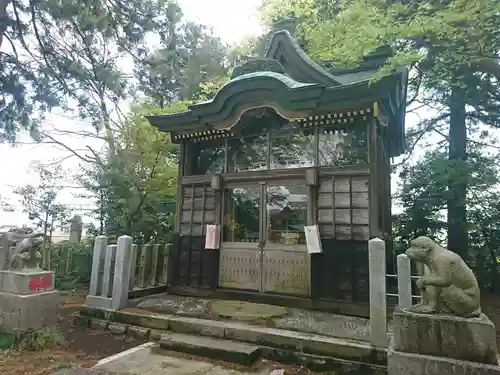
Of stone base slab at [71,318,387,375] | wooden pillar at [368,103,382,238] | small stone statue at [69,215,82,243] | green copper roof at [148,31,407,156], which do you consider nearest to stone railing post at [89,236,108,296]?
stone base slab at [71,318,387,375]

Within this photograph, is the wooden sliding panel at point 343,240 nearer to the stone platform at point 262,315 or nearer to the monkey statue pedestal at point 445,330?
the stone platform at point 262,315

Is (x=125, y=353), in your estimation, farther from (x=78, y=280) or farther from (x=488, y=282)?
(x=488, y=282)

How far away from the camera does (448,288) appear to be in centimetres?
319

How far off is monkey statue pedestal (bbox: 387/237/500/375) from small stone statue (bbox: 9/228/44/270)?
5.19 m

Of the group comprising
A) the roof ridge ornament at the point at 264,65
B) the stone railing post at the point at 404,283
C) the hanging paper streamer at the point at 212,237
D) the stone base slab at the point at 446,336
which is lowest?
the stone base slab at the point at 446,336

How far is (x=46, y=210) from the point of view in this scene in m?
11.3

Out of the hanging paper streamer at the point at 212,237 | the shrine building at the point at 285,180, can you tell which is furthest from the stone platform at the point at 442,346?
the hanging paper streamer at the point at 212,237

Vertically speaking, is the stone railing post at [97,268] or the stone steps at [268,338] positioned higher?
the stone railing post at [97,268]

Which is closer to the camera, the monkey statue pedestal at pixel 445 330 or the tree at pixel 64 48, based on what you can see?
the monkey statue pedestal at pixel 445 330

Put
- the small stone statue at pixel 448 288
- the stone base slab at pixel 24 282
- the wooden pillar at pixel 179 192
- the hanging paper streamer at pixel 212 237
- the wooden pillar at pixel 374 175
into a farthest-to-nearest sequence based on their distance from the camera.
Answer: the wooden pillar at pixel 179 192, the hanging paper streamer at pixel 212 237, the wooden pillar at pixel 374 175, the stone base slab at pixel 24 282, the small stone statue at pixel 448 288

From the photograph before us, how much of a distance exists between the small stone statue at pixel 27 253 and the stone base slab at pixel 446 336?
17.1ft

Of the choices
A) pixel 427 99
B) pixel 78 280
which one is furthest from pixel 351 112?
pixel 78 280

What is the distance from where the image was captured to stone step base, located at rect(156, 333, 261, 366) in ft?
14.4

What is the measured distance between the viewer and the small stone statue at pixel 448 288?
313cm
